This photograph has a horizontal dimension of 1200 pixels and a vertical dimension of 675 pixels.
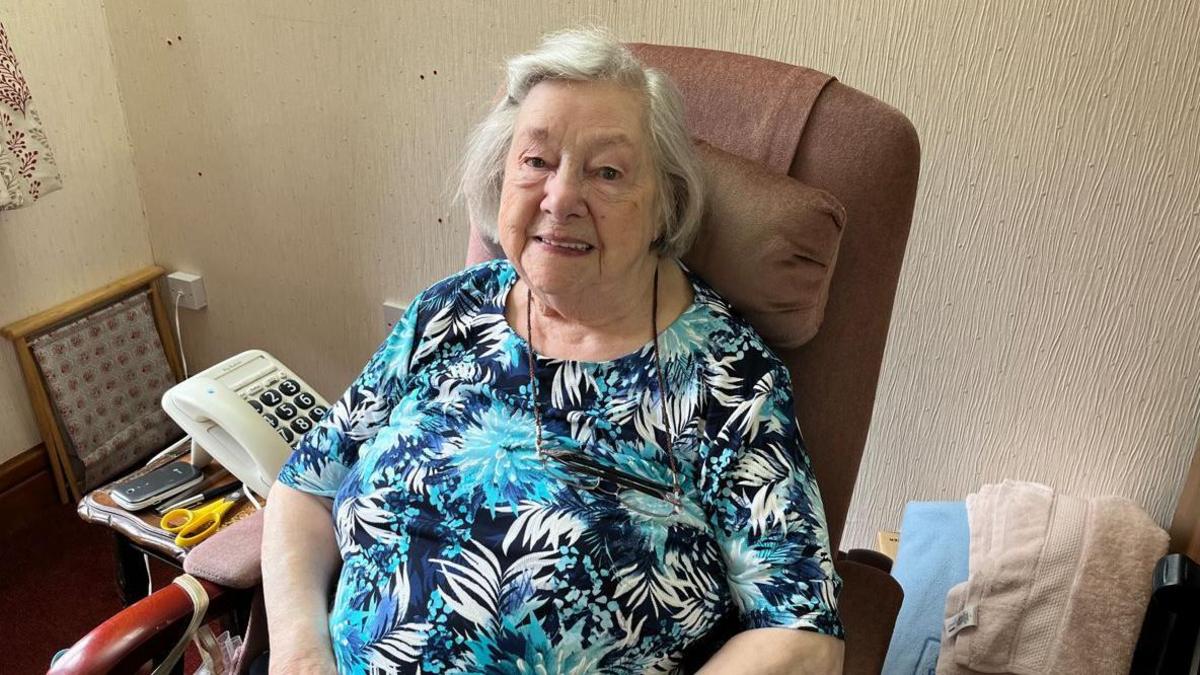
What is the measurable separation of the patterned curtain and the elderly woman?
0.96m

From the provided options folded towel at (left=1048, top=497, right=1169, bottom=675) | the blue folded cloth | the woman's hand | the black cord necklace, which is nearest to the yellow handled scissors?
the black cord necklace

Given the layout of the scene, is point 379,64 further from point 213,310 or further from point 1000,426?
point 1000,426

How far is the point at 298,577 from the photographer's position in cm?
117

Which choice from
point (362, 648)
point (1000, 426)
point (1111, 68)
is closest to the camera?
point (362, 648)

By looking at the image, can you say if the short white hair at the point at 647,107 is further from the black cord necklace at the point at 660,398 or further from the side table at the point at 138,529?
the side table at the point at 138,529

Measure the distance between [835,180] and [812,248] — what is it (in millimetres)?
104

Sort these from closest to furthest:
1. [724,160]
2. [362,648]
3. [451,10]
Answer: [362,648] < [724,160] < [451,10]

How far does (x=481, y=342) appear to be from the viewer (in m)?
1.24

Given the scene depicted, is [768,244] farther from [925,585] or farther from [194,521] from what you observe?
[194,521]

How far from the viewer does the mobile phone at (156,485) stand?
1446mm

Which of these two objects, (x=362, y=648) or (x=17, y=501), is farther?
(x=17, y=501)

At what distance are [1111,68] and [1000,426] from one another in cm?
61

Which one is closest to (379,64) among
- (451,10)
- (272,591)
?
(451,10)

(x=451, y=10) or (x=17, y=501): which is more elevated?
(x=451, y=10)
